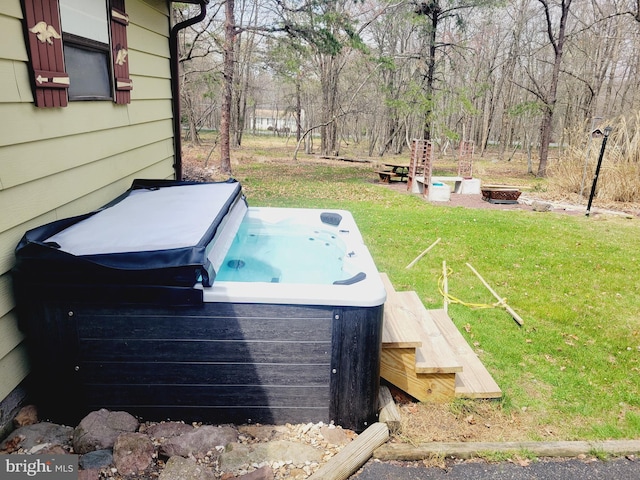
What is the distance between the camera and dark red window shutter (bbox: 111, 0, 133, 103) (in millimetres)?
3199

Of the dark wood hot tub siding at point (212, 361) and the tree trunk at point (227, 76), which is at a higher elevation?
the tree trunk at point (227, 76)

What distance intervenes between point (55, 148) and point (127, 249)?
0.78m

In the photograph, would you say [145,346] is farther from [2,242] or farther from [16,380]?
[2,242]

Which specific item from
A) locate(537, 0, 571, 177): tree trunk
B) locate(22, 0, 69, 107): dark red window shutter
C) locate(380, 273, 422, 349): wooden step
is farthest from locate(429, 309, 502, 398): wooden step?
locate(537, 0, 571, 177): tree trunk

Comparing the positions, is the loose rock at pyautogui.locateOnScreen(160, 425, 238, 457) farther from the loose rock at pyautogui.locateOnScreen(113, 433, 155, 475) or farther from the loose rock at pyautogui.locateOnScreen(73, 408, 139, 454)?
the loose rock at pyautogui.locateOnScreen(73, 408, 139, 454)

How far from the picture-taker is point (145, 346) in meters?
2.19

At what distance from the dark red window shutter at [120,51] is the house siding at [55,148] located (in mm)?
124

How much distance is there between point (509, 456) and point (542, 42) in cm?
2108

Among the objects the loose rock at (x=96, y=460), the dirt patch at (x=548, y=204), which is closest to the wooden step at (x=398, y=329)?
the loose rock at (x=96, y=460)

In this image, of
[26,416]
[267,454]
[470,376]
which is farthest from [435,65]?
[26,416]

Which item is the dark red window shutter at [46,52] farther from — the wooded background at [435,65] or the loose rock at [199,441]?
the wooded background at [435,65]

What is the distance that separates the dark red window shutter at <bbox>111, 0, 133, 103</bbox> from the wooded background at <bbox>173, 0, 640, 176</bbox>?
290 inches

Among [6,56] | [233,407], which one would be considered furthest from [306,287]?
[6,56]

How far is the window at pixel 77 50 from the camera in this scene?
223 centimetres
